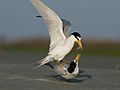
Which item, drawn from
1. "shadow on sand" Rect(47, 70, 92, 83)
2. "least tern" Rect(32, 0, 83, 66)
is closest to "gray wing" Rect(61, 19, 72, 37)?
"least tern" Rect(32, 0, 83, 66)

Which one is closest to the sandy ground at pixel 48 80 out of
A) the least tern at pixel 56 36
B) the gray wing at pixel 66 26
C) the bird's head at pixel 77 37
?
the least tern at pixel 56 36

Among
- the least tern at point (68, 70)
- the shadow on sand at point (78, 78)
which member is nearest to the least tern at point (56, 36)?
the least tern at point (68, 70)

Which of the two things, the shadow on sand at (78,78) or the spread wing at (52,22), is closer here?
the spread wing at (52,22)

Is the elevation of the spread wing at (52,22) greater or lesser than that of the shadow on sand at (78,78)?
greater

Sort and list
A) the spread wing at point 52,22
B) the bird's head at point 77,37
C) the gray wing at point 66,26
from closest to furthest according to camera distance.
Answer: the bird's head at point 77,37
the spread wing at point 52,22
the gray wing at point 66,26

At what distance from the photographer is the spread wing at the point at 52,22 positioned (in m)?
17.6

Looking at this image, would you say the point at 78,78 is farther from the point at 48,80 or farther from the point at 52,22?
the point at 52,22

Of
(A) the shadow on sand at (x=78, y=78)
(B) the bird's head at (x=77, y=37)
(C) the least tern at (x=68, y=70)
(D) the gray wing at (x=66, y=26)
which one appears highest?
(B) the bird's head at (x=77, y=37)

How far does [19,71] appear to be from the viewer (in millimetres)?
20188

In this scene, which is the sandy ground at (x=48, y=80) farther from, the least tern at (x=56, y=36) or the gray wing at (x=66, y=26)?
the gray wing at (x=66, y=26)

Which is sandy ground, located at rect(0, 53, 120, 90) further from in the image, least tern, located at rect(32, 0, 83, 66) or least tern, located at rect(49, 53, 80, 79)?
least tern, located at rect(32, 0, 83, 66)

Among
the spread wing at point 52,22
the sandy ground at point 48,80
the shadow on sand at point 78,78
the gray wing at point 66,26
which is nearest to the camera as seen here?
the sandy ground at point 48,80

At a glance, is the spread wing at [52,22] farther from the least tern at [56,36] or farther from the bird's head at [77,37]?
the bird's head at [77,37]

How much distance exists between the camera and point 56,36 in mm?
17906
